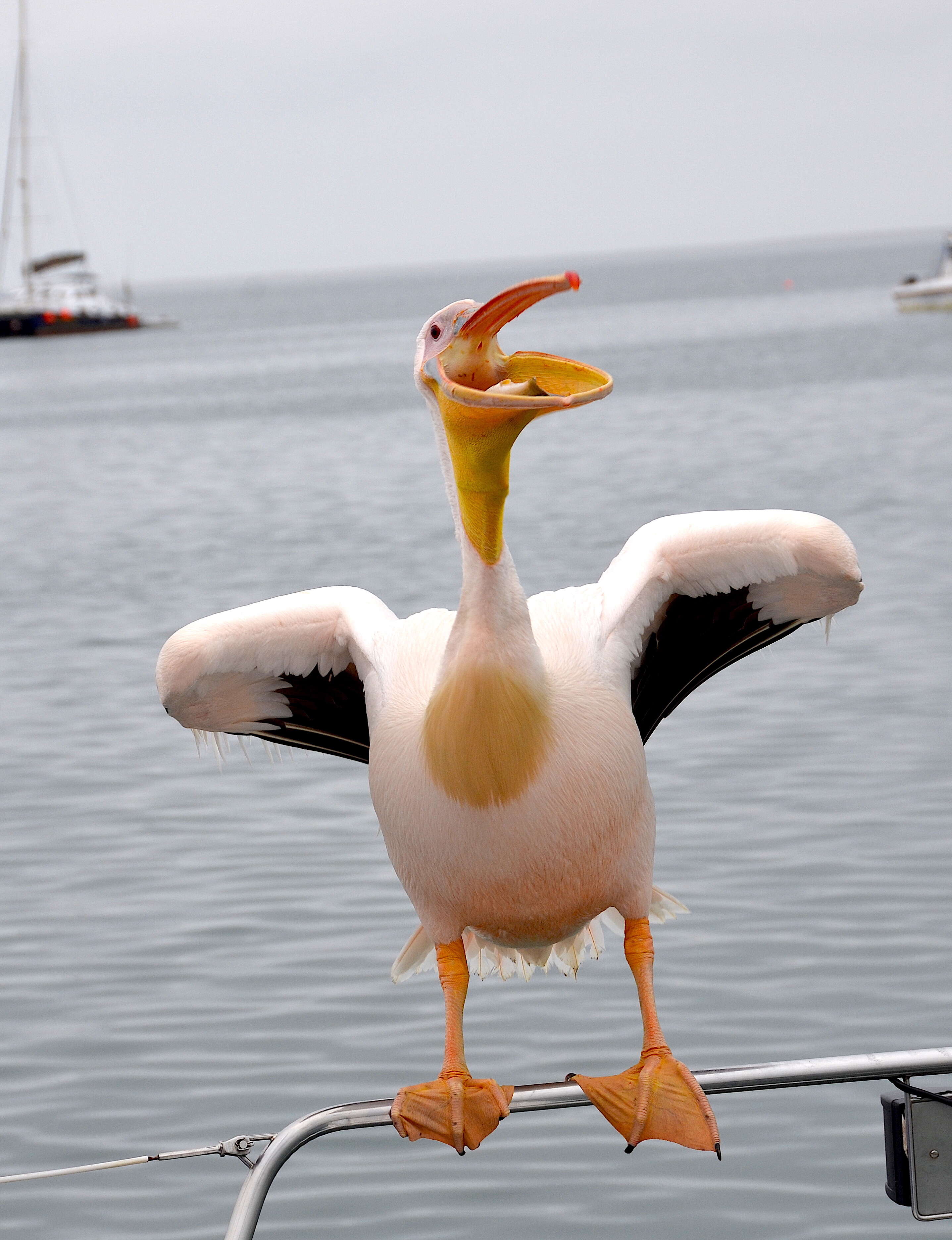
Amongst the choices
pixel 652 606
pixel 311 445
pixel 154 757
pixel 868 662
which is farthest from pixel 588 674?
pixel 311 445

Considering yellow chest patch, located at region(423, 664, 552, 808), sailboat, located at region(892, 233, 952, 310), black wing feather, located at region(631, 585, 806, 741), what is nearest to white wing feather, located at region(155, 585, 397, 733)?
yellow chest patch, located at region(423, 664, 552, 808)

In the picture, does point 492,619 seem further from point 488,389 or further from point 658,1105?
point 658,1105

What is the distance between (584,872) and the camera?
116 inches

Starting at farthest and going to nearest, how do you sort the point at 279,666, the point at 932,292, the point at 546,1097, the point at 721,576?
1. the point at 932,292
2. the point at 279,666
3. the point at 721,576
4. the point at 546,1097

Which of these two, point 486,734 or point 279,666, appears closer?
point 486,734

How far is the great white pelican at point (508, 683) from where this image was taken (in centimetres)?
271

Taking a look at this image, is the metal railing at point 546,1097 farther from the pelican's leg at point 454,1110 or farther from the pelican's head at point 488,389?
the pelican's head at point 488,389

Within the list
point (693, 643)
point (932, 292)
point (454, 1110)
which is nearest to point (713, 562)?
point (693, 643)

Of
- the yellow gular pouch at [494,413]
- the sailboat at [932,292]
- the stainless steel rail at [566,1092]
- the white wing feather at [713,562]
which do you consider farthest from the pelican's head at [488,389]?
the sailboat at [932,292]

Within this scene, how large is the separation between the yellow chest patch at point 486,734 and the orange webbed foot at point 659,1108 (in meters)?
0.48

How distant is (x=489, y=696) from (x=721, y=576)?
0.57 meters

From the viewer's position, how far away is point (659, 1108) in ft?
9.45

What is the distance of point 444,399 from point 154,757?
24.2 ft

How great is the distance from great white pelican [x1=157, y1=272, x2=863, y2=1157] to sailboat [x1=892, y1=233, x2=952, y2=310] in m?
48.2
